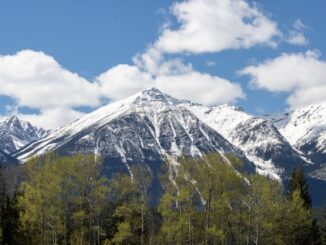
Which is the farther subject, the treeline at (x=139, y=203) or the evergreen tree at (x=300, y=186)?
the evergreen tree at (x=300, y=186)

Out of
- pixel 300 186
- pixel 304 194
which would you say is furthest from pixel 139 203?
pixel 304 194

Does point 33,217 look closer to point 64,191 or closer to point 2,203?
point 64,191

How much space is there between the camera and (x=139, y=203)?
335ft

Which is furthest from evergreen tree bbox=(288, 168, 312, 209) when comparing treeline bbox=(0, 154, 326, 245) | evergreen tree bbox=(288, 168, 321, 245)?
treeline bbox=(0, 154, 326, 245)

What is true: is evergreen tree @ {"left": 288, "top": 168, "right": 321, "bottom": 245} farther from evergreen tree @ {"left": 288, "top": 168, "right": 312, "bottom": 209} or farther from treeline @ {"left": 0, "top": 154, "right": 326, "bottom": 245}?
treeline @ {"left": 0, "top": 154, "right": 326, "bottom": 245}

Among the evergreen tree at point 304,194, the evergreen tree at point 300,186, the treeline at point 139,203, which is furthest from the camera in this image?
the evergreen tree at point 300,186

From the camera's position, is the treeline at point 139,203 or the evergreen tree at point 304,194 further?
the evergreen tree at point 304,194

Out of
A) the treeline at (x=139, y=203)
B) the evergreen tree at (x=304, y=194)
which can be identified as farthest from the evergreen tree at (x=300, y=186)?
the treeline at (x=139, y=203)

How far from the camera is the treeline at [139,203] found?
298 ft

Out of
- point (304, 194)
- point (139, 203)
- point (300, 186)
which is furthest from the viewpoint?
point (300, 186)

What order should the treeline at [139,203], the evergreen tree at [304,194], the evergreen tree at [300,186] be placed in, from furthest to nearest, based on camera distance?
the evergreen tree at [300,186] → the evergreen tree at [304,194] → the treeline at [139,203]

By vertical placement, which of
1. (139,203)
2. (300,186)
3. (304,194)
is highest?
(300,186)

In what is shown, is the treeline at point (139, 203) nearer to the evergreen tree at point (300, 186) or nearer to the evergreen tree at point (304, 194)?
the evergreen tree at point (304, 194)

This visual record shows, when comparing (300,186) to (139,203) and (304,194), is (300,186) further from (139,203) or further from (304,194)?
(139,203)
